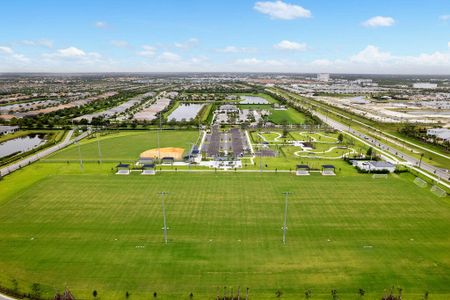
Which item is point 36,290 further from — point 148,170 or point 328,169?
point 328,169

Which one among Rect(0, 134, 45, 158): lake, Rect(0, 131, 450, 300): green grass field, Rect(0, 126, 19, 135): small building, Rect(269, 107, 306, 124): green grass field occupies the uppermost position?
Rect(269, 107, 306, 124): green grass field

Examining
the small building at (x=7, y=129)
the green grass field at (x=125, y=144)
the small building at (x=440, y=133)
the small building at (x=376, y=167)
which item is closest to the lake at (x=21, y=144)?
the small building at (x=7, y=129)

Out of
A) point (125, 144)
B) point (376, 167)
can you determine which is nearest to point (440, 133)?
point (376, 167)

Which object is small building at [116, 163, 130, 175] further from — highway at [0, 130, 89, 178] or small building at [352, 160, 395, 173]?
small building at [352, 160, 395, 173]

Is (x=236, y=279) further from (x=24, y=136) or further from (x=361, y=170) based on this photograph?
(x=24, y=136)

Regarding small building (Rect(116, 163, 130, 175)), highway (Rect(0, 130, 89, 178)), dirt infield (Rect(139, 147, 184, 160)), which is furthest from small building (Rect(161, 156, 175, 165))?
highway (Rect(0, 130, 89, 178))

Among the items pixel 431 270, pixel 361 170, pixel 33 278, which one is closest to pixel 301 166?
pixel 361 170

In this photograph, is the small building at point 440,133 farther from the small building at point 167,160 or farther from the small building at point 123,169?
the small building at point 123,169
